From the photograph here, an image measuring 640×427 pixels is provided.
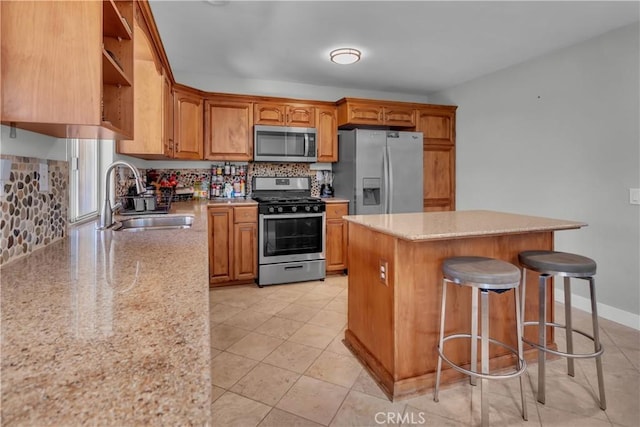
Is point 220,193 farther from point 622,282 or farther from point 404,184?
point 622,282

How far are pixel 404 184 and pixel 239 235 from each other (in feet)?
6.81

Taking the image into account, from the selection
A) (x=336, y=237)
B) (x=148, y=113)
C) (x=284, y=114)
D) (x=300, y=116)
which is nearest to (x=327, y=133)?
(x=300, y=116)

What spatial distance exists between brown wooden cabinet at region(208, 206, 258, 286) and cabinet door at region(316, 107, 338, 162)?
120cm

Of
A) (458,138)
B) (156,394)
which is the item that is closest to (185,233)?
(156,394)

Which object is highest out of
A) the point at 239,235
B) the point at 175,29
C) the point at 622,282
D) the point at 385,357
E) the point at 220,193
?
the point at 175,29

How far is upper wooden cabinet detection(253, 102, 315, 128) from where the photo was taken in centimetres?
407

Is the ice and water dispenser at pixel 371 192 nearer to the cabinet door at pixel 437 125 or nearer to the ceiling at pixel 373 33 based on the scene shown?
the cabinet door at pixel 437 125

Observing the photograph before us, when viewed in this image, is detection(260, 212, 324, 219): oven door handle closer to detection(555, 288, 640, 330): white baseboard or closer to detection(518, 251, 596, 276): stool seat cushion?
detection(518, 251, 596, 276): stool seat cushion

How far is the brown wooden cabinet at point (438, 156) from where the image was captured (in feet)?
15.1

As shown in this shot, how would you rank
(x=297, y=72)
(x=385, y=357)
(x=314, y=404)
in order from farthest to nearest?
(x=297, y=72) < (x=385, y=357) < (x=314, y=404)

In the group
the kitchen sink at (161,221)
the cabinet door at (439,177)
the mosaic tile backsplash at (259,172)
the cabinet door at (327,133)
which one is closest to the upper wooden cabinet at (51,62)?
the kitchen sink at (161,221)

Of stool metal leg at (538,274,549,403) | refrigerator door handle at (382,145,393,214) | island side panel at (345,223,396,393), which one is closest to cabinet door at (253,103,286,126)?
refrigerator door handle at (382,145,393,214)

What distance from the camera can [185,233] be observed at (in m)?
1.85
